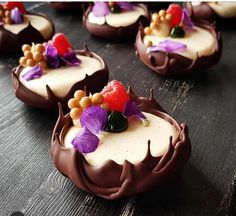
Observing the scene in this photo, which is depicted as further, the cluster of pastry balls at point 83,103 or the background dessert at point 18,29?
the background dessert at point 18,29

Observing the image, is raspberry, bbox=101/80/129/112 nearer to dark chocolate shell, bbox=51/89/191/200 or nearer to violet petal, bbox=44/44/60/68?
dark chocolate shell, bbox=51/89/191/200

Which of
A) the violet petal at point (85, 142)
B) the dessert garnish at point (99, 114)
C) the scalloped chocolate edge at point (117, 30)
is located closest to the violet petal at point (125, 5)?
the scalloped chocolate edge at point (117, 30)

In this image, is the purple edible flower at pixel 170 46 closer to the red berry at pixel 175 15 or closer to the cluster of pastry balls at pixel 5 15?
the red berry at pixel 175 15

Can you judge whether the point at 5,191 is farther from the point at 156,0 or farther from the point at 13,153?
the point at 156,0

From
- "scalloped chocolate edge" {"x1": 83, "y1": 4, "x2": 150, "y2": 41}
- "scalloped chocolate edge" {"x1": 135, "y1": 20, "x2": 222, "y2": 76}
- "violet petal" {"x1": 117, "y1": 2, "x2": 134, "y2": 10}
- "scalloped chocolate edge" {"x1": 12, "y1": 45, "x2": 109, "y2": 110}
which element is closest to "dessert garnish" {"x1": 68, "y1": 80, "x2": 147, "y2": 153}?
"scalloped chocolate edge" {"x1": 12, "y1": 45, "x2": 109, "y2": 110}

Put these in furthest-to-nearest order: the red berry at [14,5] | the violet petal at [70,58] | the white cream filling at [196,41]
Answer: the red berry at [14,5] → the white cream filling at [196,41] → the violet petal at [70,58]

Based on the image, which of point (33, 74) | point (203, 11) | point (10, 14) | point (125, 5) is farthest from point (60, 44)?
point (203, 11)

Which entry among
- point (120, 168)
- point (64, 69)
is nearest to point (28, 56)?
point (64, 69)

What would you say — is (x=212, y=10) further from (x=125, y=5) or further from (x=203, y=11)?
(x=125, y=5)
